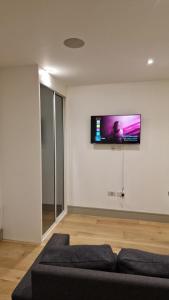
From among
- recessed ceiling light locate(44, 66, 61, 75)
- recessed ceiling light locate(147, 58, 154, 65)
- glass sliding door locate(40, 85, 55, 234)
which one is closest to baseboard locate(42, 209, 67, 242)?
glass sliding door locate(40, 85, 55, 234)

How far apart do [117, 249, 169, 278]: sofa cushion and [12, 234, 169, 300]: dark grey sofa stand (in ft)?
0.24

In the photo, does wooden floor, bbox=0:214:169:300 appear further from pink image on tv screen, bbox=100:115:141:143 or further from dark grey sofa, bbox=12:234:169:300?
pink image on tv screen, bbox=100:115:141:143

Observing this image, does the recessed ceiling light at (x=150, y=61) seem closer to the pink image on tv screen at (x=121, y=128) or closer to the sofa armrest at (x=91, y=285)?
the pink image on tv screen at (x=121, y=128)

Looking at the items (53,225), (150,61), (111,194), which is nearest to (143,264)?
(150,61)

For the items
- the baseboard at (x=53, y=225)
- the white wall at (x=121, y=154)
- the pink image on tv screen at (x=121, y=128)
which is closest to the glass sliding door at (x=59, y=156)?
the baseboard at (x=53, y=225)

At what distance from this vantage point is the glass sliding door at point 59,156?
406cm

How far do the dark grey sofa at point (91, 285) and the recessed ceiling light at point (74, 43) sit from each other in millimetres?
2039

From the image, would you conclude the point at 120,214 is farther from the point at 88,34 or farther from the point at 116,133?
the point at 88,34

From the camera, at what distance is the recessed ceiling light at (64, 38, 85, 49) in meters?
2.28

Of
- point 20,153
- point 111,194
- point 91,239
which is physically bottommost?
point 91,239

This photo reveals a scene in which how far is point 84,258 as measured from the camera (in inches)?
53.0

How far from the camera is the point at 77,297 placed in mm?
1203

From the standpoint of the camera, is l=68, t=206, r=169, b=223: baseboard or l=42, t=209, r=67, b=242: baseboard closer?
l=42, t=209, r=67, b=242: baseboard

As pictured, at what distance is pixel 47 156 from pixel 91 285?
262cm
